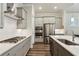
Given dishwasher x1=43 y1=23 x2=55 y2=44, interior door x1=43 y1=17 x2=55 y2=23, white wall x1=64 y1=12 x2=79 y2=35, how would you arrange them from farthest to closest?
interior door x1=43 y1=17 x2=55 y2=23 < dishwasher x1=43 y1=23 x2=55 y2=44 < white wall x1=64 y1=12 x2=79 y2=35

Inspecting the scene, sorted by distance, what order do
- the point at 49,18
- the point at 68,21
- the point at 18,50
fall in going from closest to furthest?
1. the point at 18,50
2. the point at 68,21
3. the point at 49,18

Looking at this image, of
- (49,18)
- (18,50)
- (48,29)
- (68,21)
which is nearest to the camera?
(18,50)

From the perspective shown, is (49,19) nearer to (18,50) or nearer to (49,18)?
(49,18)

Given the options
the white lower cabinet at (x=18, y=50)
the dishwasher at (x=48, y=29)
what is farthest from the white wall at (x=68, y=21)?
the white lower cabinet at (x=18, y=50)

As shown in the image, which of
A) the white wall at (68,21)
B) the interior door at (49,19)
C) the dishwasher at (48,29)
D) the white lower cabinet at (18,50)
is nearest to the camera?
the white lower cabinet at (18,50)

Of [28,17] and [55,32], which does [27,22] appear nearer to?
[28,17]

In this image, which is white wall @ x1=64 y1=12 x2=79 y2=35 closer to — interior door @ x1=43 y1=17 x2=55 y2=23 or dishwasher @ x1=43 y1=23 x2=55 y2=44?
dishwasher @ x1=43 y1=23 x2=55 y2=44

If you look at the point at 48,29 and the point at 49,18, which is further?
the point at 49,18

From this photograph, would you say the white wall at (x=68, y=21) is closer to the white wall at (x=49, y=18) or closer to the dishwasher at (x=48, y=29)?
the dishwasher at (x=48, y=29)

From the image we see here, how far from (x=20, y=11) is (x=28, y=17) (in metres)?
1.74

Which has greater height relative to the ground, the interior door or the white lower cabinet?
the interior door

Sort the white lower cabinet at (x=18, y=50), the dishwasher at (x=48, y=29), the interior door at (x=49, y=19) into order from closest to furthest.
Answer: the white lower cabinet at (x=18, y=50) → the dishwasher at (x=48, y=29) → the interior door at (x=49, y=19)

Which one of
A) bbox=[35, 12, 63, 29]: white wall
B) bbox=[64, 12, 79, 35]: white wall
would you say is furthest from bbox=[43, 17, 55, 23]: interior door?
bbox=[64, 12, 79, 35]: white wall

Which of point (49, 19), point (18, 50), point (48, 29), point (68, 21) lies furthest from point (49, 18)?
point (18, 50)
